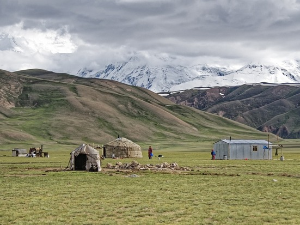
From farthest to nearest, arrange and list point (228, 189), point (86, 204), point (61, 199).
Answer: point (228, 189), point (61, 199), point (86, 204)

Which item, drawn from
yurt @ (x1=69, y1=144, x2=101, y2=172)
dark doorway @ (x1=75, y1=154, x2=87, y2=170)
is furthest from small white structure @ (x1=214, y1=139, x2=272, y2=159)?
yurt @ (x1=69, y1=144, x2=101, y2=172)

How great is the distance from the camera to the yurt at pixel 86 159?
167ft

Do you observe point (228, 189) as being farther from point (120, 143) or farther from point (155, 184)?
point (120, 143)

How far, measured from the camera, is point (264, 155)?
91500 mm

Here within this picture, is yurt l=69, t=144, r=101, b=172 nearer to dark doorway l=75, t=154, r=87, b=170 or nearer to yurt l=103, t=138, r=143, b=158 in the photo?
dark doorway l=75, t=154, r=87, b=170

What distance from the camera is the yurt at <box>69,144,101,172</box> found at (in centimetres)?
5097

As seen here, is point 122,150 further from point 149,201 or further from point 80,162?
point 149,201

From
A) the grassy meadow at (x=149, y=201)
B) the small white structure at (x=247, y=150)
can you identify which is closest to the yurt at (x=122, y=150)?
the small white structure at (x=247, y=150)

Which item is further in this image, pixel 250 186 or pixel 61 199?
pixel 250 186

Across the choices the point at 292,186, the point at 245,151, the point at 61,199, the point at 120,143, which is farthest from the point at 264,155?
the point at 61,199

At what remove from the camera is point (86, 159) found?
51.9m

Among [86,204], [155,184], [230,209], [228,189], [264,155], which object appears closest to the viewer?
[230,209]

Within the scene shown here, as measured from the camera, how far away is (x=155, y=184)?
3578 centimetres

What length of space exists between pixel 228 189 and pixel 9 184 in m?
16.1
